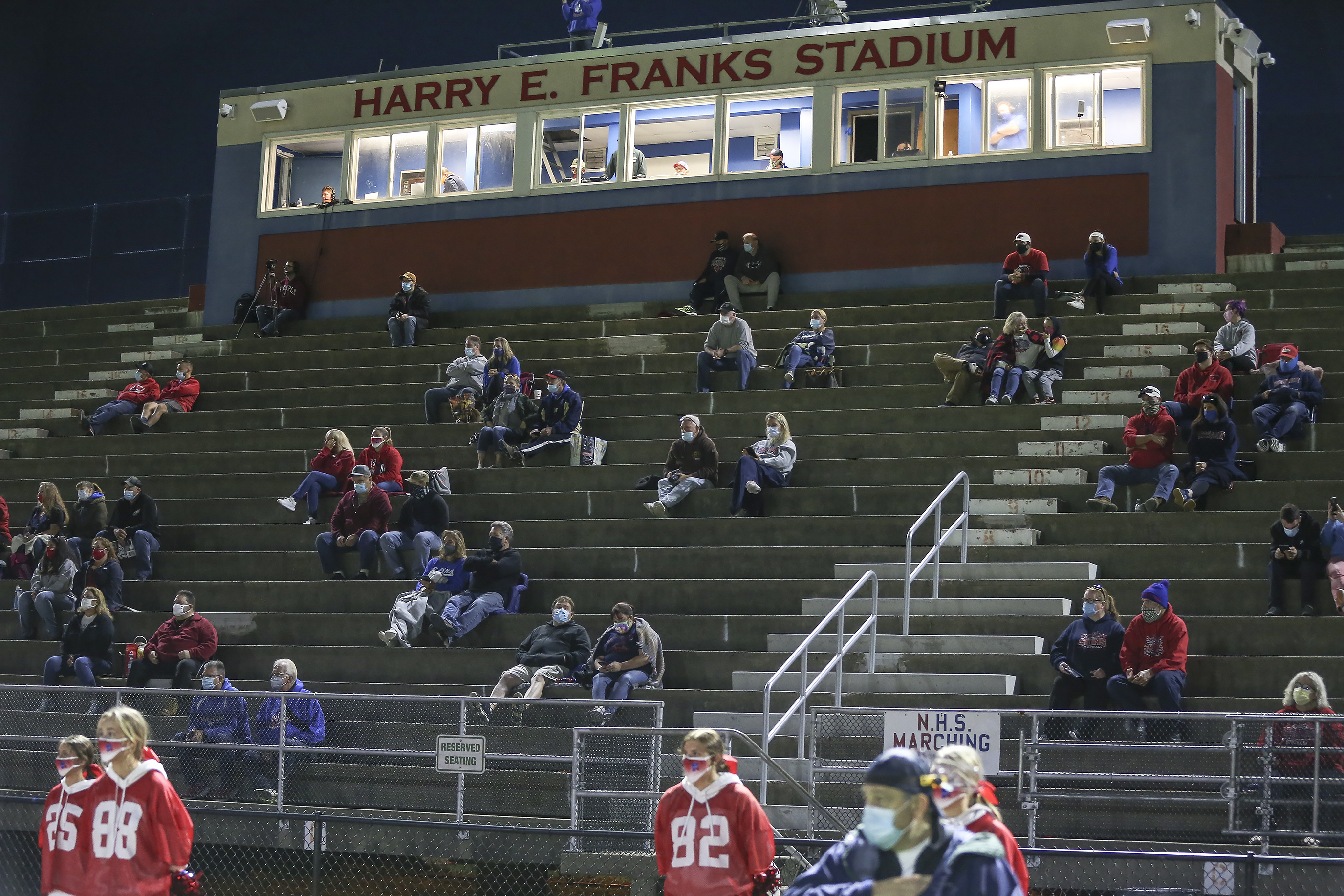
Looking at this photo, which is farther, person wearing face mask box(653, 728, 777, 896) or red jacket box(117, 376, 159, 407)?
red jacket box(117, 376, 159, 407)

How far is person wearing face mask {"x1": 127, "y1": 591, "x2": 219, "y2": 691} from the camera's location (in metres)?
14.8

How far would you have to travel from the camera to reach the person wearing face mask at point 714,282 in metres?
21.3

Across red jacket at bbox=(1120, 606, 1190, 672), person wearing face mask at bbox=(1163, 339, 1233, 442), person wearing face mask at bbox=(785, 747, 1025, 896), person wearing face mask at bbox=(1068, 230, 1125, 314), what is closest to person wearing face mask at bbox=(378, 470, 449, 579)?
red jacket at bbox=(1120, 606, 1190, 672)

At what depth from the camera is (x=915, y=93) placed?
21.8 m

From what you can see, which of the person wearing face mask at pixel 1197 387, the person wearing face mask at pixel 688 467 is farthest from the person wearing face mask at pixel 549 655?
the person wearing face mask at pixel 1197 387

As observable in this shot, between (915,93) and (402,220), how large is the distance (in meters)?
7.56

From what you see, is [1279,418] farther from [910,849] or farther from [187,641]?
[910,849]

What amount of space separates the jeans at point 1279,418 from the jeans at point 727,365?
5.40m

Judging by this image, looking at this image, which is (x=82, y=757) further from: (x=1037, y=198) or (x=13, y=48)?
(x=13, y=48)

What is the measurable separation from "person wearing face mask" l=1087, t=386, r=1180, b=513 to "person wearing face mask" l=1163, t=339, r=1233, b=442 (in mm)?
226

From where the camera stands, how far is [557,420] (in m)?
17.7

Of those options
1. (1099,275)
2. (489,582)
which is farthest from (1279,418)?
(489,582)

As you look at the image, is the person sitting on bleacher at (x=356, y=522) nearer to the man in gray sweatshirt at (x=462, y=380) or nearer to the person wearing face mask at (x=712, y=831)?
the man in gray sweatshirt at (x=462, y=380)

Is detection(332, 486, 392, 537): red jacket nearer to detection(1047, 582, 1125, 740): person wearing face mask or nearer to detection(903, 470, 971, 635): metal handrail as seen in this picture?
detection(903, 470, 971, 635): metal handrail
